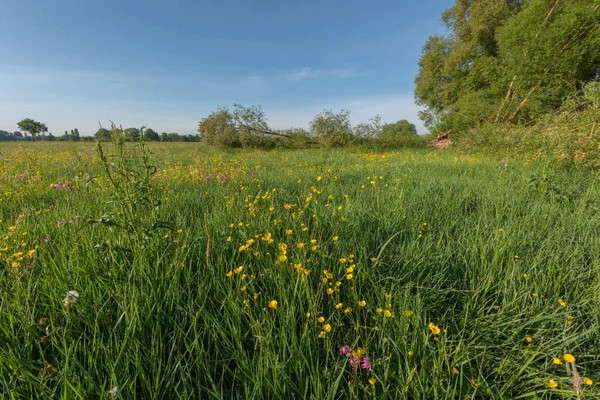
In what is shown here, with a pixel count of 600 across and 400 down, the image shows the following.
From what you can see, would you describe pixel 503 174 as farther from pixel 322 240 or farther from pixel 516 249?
pixel 322 240

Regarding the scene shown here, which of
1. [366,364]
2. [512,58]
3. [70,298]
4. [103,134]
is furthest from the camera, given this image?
[512,58]

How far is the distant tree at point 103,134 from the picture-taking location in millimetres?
1611

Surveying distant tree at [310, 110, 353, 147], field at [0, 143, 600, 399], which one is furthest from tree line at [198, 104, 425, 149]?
field at [0, 143, 600, 399]

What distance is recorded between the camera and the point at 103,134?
163 cm

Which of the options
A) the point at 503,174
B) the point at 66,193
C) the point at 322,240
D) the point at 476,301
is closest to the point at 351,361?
the point at 476,301

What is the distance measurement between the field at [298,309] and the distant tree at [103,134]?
6.1 inches

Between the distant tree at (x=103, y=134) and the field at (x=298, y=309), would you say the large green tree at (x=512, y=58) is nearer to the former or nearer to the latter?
the field at (x=298, y=309)

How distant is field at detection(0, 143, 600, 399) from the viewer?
938mm

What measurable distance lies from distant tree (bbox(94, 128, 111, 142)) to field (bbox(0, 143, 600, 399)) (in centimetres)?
15

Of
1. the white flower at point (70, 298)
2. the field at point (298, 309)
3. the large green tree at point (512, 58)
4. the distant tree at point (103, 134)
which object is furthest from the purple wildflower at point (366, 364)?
the large green tree at point (512, 58)

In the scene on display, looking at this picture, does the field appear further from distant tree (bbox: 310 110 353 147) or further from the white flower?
distant tree (bbox: 310 110 353 147)

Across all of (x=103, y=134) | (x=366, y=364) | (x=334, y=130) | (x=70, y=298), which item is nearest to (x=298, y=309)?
(x=366, y=364)

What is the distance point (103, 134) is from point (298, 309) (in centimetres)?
172

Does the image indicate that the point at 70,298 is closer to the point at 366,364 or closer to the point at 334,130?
the point at 366,364
